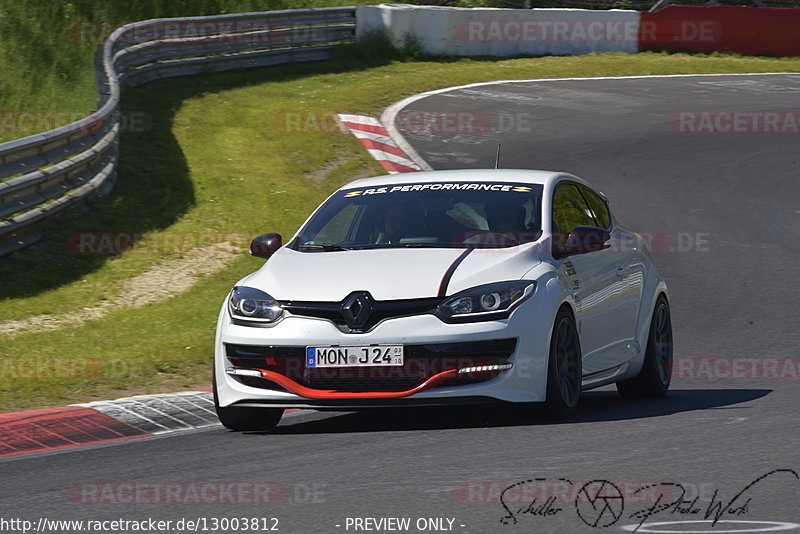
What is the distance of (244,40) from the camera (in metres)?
25.6

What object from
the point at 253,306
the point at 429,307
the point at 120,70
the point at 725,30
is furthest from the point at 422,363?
the point at 725,30

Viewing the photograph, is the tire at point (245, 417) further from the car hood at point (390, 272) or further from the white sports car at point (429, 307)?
the car hood at point (390, 272)

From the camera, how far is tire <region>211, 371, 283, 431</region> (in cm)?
776

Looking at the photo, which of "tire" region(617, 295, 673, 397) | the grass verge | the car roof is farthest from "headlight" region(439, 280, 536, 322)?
the grass verge

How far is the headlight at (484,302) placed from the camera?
718cm

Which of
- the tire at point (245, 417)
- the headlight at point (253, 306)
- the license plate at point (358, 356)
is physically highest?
the headlight at point (253, 306)

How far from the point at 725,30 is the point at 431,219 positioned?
23.3 meters

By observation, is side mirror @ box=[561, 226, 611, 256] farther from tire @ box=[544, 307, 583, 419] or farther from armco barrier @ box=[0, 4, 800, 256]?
armco barrier @ box=[0, 4, 800, 256]

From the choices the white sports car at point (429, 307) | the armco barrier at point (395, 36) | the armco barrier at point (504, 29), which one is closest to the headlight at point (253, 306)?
the white sports car at point (429, 307)

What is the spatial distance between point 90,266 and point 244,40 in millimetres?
12389

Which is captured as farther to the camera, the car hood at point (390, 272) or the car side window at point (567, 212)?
the car side window at point (567, 212)

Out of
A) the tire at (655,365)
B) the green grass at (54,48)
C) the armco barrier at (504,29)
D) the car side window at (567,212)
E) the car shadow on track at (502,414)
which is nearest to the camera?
the car shadow on track at (502,414)

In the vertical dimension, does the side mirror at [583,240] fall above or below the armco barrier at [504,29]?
above

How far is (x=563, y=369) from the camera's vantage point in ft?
25.0
